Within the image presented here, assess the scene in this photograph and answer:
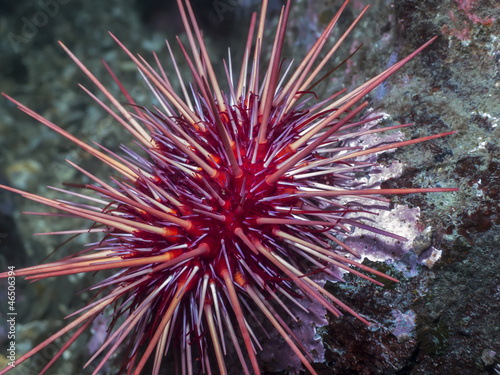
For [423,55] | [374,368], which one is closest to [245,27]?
[423,55]

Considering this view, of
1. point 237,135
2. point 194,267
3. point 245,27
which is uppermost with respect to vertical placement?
point 245,27

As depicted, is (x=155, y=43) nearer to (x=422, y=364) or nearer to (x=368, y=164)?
(x=368, y=164)

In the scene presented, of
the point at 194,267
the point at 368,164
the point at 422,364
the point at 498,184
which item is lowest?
the point at 422,364

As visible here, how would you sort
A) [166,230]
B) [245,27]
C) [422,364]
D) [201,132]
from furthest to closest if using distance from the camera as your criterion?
[245,27] < [201,132] < [422,364] < [166,230]

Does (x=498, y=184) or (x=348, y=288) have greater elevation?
(x=498, y=184)

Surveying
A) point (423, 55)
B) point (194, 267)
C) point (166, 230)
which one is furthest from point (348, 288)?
point (423, 55)

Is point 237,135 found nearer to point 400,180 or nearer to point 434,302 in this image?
point 400,180

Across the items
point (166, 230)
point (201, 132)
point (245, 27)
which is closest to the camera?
point (166, 230)

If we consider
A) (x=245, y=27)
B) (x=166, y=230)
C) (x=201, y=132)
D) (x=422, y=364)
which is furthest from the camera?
(x=245, y=27)

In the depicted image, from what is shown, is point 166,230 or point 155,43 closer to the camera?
point 166,230
